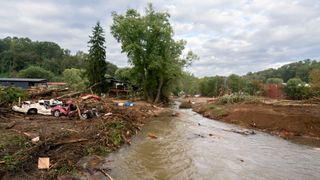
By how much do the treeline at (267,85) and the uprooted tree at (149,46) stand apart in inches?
215

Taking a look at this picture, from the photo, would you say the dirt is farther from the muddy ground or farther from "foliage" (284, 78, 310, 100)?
"foliage" (284, 78, 310, 100)

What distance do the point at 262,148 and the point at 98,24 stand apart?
126 ft

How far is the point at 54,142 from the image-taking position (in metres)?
11.9

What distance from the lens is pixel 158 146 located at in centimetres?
1502

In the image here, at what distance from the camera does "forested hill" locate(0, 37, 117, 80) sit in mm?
103438

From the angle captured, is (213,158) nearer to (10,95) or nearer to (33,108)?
(33,108)

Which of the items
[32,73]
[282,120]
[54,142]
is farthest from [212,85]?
[54,142]

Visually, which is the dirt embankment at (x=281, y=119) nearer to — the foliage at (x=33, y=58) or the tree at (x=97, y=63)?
the tree at (x=97, y=63)

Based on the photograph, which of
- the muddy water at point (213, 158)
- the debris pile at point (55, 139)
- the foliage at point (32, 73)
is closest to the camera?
the debris pile at point (55, 139)

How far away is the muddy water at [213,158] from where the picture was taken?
1081 centimetres

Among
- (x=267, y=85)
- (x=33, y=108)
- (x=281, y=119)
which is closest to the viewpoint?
(x=33, y=108)

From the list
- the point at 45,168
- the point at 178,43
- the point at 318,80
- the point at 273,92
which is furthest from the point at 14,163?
the point at 273,92

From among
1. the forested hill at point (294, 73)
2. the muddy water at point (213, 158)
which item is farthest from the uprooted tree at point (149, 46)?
the forested hill at point (294, 73)

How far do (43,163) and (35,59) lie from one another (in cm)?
11408
